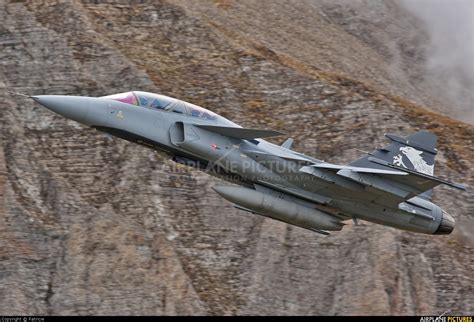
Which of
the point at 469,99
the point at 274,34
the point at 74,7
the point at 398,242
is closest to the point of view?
the point at 398,242

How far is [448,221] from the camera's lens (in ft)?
85.7

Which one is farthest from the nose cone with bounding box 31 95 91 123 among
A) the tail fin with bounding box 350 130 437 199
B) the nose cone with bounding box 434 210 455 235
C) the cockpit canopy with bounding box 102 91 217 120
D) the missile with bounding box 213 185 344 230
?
the nose cone with bounding box 434 210 455 235

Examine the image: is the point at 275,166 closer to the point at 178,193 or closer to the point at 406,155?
the point at 406,155

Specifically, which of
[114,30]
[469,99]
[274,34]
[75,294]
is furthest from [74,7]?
[469,99]

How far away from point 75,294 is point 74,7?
12.7 metres

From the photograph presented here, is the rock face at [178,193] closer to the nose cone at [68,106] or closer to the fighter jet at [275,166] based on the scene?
the fighter jet at [275,166]

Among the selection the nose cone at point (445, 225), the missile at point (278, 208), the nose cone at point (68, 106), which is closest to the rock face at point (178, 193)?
the nose cone at point (445, 225)

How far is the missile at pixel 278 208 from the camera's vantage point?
23.5 meters

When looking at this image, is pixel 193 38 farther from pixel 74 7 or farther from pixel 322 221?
pixel 322 221

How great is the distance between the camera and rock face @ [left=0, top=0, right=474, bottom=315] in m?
27.5

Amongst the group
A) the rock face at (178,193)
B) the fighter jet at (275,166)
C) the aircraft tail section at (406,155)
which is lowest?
the rock face at (178,193)

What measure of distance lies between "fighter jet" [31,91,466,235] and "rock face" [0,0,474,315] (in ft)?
10.3

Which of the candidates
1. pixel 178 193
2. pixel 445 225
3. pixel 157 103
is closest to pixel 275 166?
pixel 157 103

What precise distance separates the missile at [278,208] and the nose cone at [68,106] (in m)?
3.74
